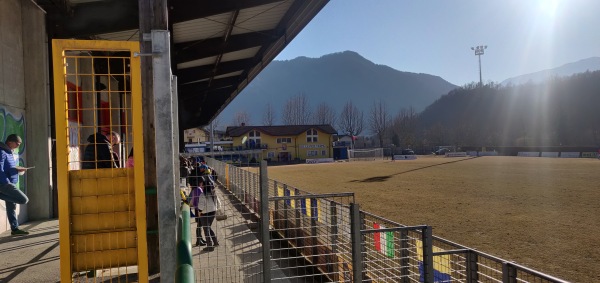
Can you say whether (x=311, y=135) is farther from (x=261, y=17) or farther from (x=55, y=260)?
(x=55, y=260)

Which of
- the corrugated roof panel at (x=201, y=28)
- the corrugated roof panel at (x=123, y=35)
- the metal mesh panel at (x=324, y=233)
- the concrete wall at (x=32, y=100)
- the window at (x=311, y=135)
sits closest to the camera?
the metal mesh panel at (x=324, y=233)

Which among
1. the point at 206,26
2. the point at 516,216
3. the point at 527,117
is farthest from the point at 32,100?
the point at 527,117

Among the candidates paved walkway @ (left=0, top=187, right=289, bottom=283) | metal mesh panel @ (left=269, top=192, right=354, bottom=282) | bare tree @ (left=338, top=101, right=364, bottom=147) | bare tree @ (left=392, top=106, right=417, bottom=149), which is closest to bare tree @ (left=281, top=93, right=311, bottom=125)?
bare tree @ (left=338, top=101, right=364, bottom=147)

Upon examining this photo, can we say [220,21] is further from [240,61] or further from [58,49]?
[58,49]

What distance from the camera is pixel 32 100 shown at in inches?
330

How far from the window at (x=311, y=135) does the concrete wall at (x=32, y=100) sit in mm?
57616

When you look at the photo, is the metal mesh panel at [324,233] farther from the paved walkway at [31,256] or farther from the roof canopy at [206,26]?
the roof canopy at [206,26]

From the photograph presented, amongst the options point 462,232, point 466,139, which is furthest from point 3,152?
point 466,139

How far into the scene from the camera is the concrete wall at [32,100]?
7945mm

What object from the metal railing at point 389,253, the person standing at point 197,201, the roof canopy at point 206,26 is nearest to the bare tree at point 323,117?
the roof canopy at point 206,26

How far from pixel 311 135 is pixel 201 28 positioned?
177 ft

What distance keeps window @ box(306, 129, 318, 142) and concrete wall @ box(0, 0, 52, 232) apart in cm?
5762

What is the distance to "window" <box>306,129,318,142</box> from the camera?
65.8 meters

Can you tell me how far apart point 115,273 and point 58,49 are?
3.16m
